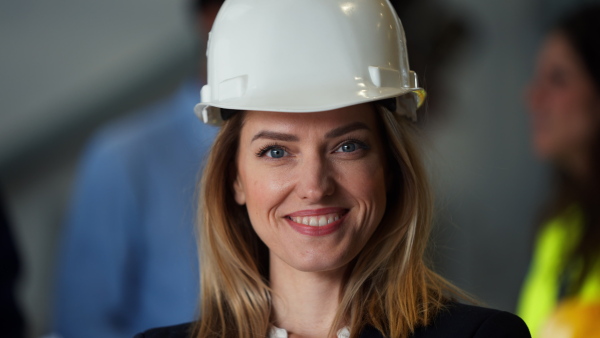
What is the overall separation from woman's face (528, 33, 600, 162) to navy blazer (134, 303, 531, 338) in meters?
2.21

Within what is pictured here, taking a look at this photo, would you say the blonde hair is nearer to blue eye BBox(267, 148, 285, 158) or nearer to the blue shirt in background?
blue eye BBox(267, 148, 285, 158)

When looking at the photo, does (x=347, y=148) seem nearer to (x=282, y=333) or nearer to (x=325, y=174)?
(x=325, y=174)

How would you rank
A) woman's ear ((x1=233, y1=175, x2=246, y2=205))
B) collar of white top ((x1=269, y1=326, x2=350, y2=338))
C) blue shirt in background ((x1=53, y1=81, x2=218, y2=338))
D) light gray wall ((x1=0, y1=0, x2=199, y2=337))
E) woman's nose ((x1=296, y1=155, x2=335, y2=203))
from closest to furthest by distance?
woman's nose ((x1=296, y1=155, x2=335, y2=203)), collar of white top ((x1=269, y1=326, x2=350, y2=338)), woman's ear ((x1=233, y1=175, x2=246, y2=205)), blue shirt in background ((x1=53, y1=81, x2=218, y2=338)), light gray wall ((x1=0, y1=0, x2=199, y2=337))

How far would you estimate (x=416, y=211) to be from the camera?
6.49ft

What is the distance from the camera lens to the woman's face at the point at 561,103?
3.89m

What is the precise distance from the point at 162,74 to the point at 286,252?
8.16 ft

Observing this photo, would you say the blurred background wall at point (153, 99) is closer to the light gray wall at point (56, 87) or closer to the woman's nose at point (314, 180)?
the light gray wall at point (56, 87)

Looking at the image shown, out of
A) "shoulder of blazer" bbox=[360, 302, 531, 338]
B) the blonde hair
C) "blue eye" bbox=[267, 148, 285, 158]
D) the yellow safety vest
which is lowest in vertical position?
the yellow safety vest

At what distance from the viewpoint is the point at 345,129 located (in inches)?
72.2

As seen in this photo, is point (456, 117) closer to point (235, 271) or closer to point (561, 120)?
point (561, 120)

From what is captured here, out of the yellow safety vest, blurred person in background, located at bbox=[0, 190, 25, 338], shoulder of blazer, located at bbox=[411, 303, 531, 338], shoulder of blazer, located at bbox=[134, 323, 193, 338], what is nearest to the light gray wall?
blurred person in background, located at bbox=[0, 190, 25, 338]

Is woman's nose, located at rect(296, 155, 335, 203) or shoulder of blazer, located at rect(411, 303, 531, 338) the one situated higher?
woman's nose, located at rect(296, 155, 335, 203)

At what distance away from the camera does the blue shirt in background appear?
140 inches

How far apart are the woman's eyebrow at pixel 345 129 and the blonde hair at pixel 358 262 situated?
9cm
